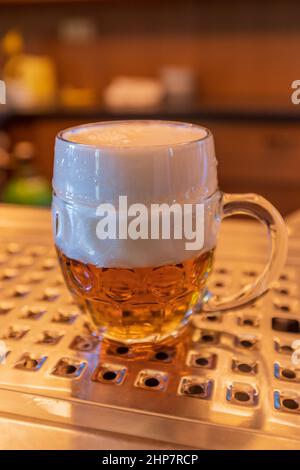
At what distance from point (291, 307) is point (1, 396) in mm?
259

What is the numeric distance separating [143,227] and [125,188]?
0.03 metres

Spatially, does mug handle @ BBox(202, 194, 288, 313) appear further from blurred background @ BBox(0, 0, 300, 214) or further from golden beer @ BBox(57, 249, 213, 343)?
blurred background @ BBox(0, 0, 300, 214)

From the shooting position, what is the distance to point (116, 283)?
386mm

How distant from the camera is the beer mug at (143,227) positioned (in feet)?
1.18

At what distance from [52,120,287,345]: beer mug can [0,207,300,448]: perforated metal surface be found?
0.09ft

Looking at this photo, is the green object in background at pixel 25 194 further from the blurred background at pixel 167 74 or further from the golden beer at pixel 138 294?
the blurred background at pixel 167 74

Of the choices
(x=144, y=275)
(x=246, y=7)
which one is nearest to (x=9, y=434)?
(x=144, y=275)

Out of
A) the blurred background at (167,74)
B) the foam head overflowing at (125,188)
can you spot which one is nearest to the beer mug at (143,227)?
the foam head overflowing at (125,188)

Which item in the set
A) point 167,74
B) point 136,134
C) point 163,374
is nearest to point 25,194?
point 136,134

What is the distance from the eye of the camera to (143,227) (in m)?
0.36

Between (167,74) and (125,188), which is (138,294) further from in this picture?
(167,74)

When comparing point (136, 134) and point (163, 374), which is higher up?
point (136, 134)

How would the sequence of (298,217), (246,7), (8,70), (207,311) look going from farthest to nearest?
1. (8,70)
2. (246,7)
3. (298,217)
4. (207,311)
